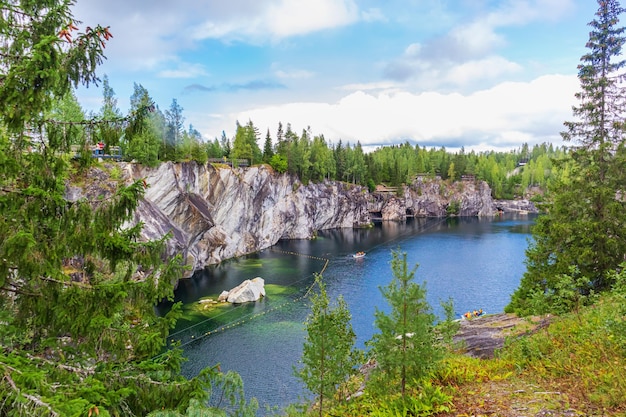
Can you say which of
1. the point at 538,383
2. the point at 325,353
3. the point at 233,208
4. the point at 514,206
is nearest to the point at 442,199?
the point at 514,206

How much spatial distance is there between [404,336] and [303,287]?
3752cm

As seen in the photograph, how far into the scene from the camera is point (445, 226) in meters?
97.9

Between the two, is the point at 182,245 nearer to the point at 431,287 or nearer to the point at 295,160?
the point at 431,287

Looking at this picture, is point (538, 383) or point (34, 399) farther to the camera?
point (538, 383)

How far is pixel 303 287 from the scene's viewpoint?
44.9 meters

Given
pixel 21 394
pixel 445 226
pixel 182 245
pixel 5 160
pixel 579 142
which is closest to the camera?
pixel 21 394

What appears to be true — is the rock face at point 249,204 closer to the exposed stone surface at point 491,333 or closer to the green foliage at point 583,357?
the exposed stone surface at point 491,333

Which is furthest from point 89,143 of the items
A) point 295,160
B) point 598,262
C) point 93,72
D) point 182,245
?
point 295,160

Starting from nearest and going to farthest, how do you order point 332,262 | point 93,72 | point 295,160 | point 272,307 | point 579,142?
point 93,72, point 579,142, point 272,307, point 332,262, point 295,160

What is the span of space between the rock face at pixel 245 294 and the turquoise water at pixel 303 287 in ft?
3.36

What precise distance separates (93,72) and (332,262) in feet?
175

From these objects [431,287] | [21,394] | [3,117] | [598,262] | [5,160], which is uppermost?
[3,117]

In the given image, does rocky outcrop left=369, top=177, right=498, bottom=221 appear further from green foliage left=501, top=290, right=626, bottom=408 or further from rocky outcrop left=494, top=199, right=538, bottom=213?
green foliage left=501, top=290, right=626, bottom=408

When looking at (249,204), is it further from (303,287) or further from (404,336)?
(404,336)
